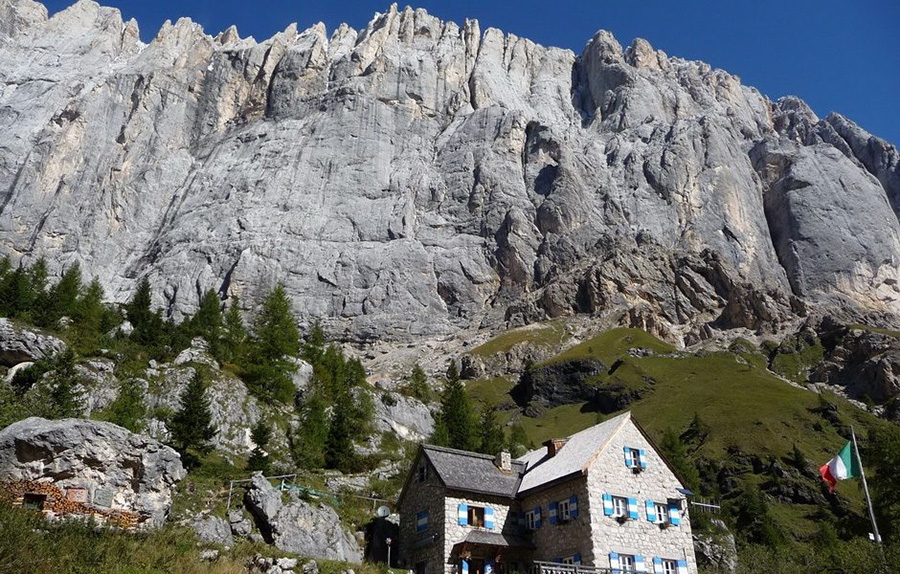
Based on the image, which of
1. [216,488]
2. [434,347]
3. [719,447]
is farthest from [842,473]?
[434,347]

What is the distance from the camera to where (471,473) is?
44.8m

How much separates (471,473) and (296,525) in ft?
34.6

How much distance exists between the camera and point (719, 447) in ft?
354

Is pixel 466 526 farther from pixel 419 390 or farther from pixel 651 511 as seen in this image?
pixel 419 390

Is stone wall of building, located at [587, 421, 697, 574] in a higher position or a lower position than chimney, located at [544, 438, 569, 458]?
lower

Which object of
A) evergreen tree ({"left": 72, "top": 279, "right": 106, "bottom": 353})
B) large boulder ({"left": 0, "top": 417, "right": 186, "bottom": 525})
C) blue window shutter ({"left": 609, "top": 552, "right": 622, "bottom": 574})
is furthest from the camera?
evergreen tree ({"left": 72, "top": 279, "right": 106, "bottom": 353})

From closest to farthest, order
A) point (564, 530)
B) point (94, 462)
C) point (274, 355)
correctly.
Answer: point (94, 462) < point (564, 530) < point (274, 355)

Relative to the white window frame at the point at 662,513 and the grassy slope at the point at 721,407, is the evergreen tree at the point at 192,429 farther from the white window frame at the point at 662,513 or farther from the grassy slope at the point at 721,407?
the grassy slope at the point at 721,407

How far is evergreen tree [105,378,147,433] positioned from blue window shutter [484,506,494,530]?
22985 mm

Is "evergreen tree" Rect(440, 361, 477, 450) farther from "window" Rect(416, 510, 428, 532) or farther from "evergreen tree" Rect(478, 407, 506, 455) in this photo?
"window" Rect(416, 510, 428, 532)

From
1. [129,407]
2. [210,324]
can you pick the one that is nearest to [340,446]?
[129,407]

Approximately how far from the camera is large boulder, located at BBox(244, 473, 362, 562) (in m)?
39.7

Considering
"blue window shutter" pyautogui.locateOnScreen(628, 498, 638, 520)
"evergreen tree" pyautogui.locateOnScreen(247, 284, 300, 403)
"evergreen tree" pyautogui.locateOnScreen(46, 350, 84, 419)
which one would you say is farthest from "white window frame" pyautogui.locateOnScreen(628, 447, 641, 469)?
"evergreen tree" pyautogui.locateOnScreen(247, 284, 300, 403)

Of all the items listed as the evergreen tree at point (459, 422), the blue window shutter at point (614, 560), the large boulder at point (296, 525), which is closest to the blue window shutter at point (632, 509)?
the blue window shutter at point (614, 560)
